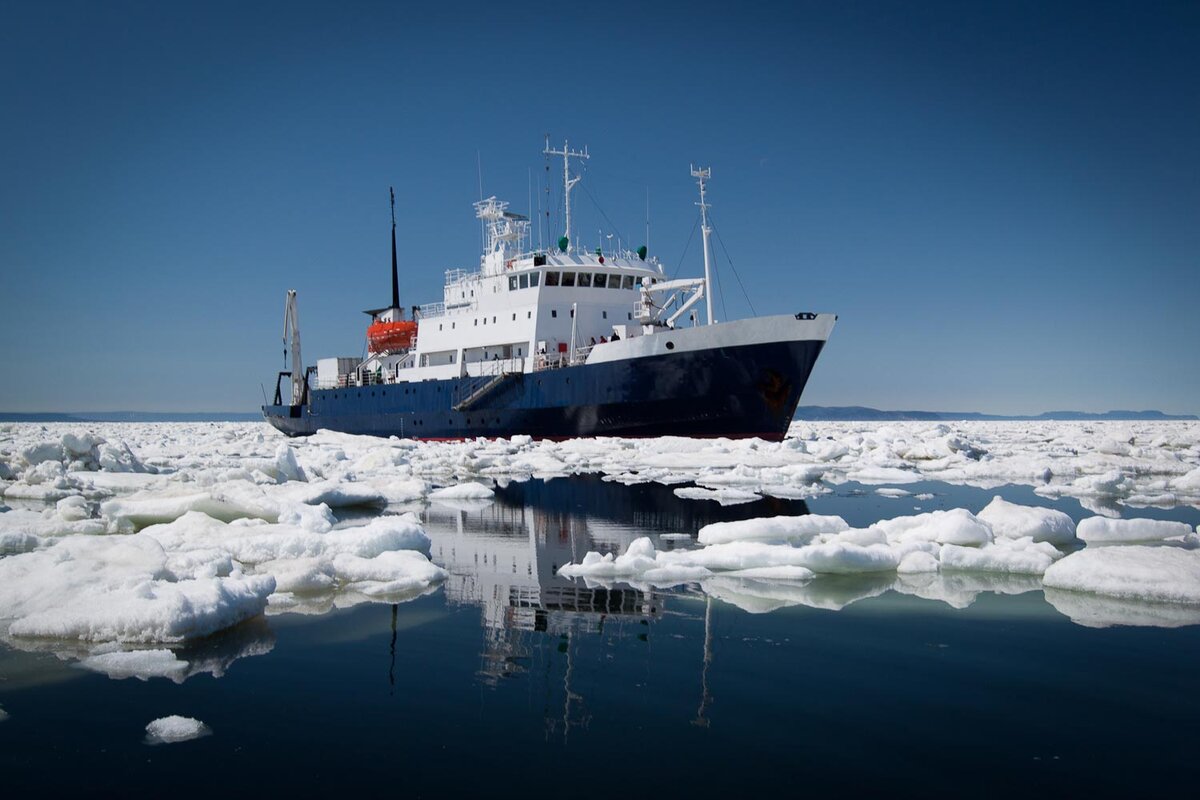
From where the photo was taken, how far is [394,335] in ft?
120

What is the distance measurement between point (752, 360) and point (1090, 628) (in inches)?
682

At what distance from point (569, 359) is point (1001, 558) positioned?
19653mm

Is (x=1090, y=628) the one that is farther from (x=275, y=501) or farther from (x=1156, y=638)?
(x=275, y=501)

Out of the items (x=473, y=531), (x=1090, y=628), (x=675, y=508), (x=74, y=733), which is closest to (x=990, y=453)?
(x=675, y=508)

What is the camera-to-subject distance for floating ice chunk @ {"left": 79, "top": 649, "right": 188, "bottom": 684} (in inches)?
186

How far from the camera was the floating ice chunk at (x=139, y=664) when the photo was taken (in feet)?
15.5

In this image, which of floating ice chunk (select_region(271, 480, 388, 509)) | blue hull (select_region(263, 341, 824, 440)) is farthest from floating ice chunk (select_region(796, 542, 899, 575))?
blue hull (select_region(263, 341, 824, 440))

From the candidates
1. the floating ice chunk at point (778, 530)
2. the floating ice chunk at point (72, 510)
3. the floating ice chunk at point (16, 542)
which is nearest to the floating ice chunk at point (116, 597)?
the floating ice chunk at point (16, 542)

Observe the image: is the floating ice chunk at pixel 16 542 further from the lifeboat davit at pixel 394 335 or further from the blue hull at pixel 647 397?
the lifeboat davit at pixel 394 335

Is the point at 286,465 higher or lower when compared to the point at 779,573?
higher

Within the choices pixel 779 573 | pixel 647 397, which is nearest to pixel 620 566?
pixel 779 573

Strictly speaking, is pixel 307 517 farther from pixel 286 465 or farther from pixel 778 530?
pixel 286 465

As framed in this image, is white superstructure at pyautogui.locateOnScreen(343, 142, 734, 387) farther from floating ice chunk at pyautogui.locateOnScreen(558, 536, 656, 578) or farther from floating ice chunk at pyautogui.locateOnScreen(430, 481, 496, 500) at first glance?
floating ice chunk at pyautogui.locateOnScreen(558, 536, 656, 578)

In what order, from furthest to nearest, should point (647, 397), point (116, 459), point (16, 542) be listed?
point (647, 397)
point (116, 459)
point (16, 542)
